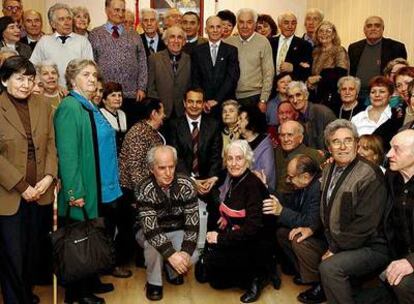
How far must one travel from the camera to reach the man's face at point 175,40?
5020 millimetres

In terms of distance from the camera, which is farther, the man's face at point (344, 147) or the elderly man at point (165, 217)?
the elderly man at point (165, 217)

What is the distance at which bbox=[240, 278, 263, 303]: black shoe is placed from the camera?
3889mm

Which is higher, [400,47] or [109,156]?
[400,47]

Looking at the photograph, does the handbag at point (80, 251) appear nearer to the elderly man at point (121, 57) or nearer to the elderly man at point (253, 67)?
the elderly man at point (121, 57)

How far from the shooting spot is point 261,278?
13.1ft

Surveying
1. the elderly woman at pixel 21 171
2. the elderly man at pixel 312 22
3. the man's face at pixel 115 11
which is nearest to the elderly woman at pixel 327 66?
the elderly man at pixel 312 22

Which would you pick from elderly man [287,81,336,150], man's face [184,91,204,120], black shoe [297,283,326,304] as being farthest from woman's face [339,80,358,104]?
black shoe [297,283,326,304]

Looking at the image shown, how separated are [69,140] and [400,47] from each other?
142 inches

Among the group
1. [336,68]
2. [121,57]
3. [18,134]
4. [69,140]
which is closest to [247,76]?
[336,68]

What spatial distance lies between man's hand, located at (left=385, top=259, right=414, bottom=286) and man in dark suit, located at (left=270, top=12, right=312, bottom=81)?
2.71 m

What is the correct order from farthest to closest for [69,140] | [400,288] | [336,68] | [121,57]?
[336,68] → [121,57] → [69,140] → [400,288]

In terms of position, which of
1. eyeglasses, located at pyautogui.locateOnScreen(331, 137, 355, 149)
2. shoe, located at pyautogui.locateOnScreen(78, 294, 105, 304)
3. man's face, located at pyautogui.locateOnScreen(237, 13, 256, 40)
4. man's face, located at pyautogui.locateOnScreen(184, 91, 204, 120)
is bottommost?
shoe, located at pyautogui.locateOnScreen(78, 294, 105, 304)

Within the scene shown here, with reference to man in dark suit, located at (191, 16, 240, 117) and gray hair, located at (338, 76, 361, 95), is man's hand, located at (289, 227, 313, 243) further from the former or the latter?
man in dark suit, located at (191, 16, 240, 117)

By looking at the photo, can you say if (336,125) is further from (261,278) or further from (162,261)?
(162,261)
